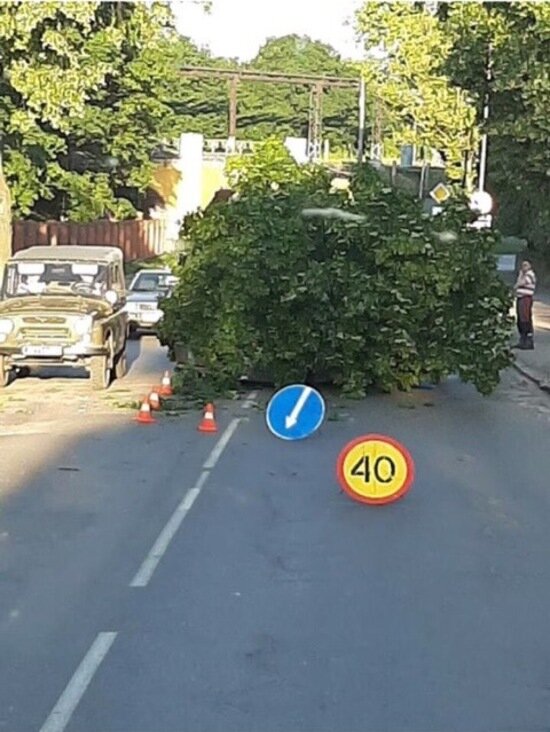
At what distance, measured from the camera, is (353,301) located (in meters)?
20.6

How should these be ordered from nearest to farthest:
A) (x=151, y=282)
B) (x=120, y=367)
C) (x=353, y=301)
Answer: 1. (x=353, y=301)
2. (x=120, y=367)
3. (x=151, y=282)

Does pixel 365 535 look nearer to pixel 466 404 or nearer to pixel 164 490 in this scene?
pixel 164 490

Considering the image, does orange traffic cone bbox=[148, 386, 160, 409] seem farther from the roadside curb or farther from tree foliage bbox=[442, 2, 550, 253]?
tree foliage bbox=[442, 2, 550, 253]

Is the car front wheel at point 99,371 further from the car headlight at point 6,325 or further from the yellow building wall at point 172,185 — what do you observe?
the yellow building wall at point 172,185

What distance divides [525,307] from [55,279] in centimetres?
1022

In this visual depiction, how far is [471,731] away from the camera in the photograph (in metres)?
6.32

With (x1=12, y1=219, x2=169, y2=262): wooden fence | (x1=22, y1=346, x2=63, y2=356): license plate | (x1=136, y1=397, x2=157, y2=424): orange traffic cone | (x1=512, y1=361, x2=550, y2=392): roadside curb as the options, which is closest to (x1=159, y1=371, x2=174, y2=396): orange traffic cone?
(x1=22, y1=346, x2=63, y2=356): license plate

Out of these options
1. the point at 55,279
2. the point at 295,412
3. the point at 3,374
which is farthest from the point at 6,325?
the point at 295,412

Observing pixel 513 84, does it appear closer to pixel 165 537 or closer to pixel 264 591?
pixel 165 537

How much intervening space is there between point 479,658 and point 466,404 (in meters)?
13.5

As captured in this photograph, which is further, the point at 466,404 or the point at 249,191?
the point at 249,191

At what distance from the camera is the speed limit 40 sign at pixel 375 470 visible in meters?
12.2

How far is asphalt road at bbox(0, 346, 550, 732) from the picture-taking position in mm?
6715

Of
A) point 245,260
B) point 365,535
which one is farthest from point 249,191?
point 365,535
